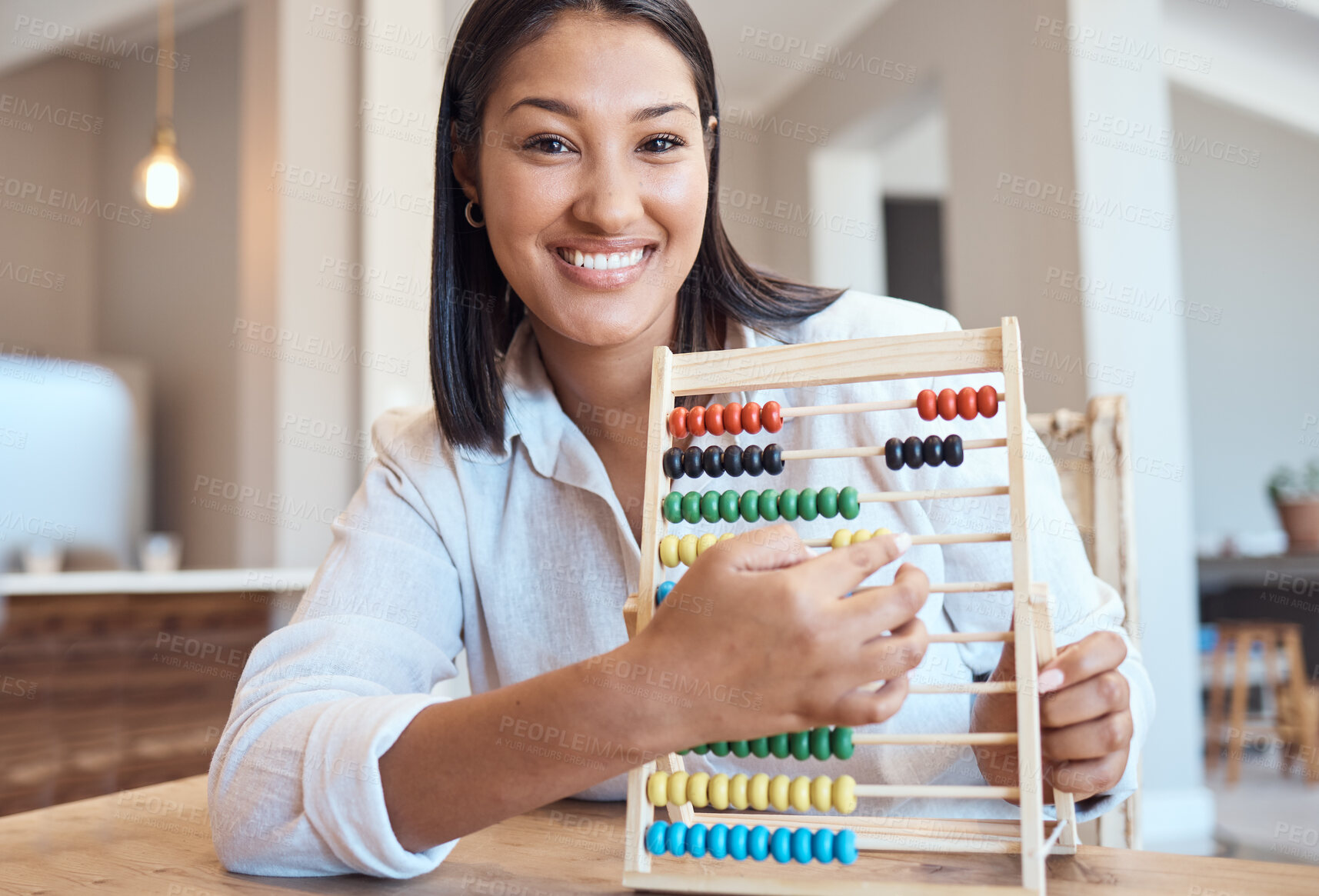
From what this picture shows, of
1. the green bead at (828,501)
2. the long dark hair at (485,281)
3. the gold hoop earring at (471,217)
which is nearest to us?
the green bead at (828,501)

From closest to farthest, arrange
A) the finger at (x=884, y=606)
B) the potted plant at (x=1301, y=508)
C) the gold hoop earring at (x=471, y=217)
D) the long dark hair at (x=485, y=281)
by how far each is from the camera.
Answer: the finger at (x=884, y=606)
the long dark hair at (x=485, y=281)
the gold hoop earring at (x=471, y=217)
the potted plant at (x=1301, y=508)

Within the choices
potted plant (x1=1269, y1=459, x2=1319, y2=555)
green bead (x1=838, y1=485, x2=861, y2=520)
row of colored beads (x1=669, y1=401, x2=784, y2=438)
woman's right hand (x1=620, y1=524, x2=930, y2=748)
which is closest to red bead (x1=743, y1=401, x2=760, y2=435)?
row of colored beads (x1=669, y1=401, x2=784, y2=438)

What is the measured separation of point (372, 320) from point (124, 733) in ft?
5.99

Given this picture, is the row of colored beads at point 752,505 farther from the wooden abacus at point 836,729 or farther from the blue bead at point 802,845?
the blue bead at point 802,845

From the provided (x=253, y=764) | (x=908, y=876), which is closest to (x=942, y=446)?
(x=908, y=876)

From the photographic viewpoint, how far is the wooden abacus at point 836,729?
80 cm

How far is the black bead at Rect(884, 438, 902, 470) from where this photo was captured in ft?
3.00

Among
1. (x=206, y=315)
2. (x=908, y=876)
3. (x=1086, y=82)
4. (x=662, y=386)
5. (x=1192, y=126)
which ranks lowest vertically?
(x=908, y=876)

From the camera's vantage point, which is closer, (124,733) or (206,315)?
(124,733)

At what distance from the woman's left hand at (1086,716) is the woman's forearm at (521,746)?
1.06 feet

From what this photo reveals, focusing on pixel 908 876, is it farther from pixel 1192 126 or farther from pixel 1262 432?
pixel 1192 126

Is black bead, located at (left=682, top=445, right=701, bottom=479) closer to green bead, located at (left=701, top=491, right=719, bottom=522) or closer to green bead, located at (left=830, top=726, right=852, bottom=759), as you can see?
green bead, located at (left=701, top=491, right=719, bottom=522)

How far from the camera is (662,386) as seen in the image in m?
0.93

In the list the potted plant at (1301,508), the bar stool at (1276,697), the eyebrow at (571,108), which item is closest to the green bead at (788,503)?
the eyebrow at (571,108)
